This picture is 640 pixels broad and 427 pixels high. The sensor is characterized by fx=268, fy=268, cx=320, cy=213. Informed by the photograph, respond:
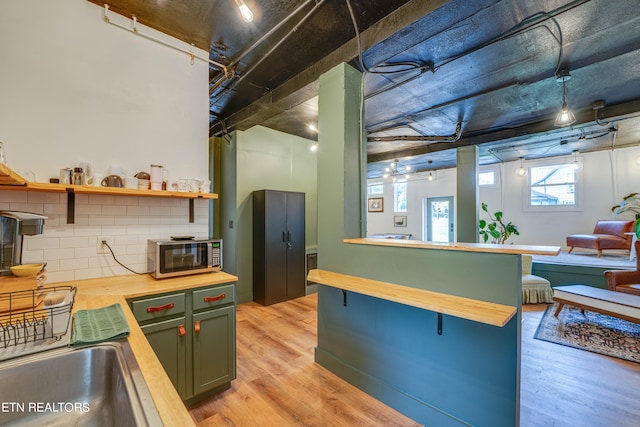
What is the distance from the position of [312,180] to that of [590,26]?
4077 mm

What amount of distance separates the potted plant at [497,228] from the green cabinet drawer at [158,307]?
7206 mm

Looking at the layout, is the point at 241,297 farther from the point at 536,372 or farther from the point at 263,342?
the point at 536,372

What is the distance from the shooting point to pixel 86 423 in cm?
90

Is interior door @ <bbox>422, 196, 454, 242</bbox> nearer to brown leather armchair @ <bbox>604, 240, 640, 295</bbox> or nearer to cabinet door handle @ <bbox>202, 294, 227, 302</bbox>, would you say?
brown leather armchair @ <bbox>604, 240, 640, 295</bbox>

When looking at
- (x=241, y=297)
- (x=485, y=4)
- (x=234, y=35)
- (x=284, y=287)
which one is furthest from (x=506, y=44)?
(x=241, y=297)

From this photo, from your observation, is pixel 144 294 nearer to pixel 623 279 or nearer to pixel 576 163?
pixel 623 279

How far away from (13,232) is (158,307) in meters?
0.96

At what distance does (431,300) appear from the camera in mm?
1663

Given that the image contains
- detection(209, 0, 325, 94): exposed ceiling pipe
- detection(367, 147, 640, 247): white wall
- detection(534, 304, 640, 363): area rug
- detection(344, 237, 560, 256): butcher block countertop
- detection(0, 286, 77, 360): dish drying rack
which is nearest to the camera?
detection(0, 286, 77, 360): dish drying rack

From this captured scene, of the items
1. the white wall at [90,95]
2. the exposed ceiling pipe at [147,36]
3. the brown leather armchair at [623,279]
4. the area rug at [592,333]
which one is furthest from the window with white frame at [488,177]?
the white wall at [90,95]

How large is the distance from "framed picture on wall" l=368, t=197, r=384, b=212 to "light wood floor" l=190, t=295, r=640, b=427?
701cm

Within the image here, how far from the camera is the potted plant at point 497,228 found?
6.92 m

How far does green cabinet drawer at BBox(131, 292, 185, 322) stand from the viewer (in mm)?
1759

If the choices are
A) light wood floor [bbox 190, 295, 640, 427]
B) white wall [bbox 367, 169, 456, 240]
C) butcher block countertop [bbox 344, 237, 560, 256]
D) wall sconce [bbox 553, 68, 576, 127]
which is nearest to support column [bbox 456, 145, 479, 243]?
wall sconce [bbox 553, 68, 576, 127]
